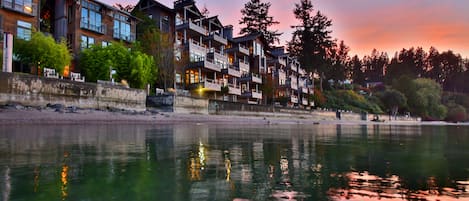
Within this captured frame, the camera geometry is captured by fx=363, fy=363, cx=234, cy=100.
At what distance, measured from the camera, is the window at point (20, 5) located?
39.6 m

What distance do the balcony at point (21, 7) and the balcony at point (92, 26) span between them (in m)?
6.16

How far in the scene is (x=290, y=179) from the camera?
648 centimetres

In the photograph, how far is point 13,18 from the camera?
40500 millimetres

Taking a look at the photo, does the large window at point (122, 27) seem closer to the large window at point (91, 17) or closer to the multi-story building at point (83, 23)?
the multi-story building at point (83, 23)

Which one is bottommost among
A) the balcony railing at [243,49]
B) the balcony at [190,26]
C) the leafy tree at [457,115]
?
→ the leafy tree at [457,115]

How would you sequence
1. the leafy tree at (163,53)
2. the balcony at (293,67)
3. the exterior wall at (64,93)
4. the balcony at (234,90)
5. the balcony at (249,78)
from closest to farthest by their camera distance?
the exterior wall at (64,93) → the leafy tree at (163,53) → the balcony at (234,90) → the balcony at (249,78) → the balcony at (293,67)

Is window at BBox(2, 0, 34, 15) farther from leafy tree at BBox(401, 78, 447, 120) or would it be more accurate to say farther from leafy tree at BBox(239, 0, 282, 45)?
leafy tree at BBox(401, 78, 447, 120)

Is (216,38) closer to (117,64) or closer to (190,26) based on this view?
(190,26)

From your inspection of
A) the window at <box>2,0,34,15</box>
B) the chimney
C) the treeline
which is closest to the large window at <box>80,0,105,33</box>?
the window at <box>2,0,34,15</box>

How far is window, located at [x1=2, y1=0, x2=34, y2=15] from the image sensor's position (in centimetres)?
3958

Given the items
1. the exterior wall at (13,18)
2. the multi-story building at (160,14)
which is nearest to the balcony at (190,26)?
→ the multi-story building at (160,14)

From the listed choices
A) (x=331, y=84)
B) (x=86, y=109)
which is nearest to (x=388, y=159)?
(x=86, y=109)

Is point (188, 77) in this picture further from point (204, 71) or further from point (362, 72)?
point (362, 72)

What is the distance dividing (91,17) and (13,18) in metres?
10.2
